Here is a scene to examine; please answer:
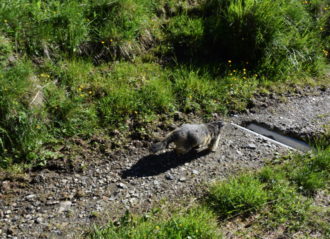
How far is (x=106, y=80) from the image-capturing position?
6.56m

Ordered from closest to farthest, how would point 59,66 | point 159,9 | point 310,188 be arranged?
point 310,188, point 59,66, point 159,9

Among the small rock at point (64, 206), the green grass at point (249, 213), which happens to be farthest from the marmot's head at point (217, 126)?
the small rock at point (64, 206)

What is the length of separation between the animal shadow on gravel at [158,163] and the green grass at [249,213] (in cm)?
72

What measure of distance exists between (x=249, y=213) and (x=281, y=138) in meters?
2.13

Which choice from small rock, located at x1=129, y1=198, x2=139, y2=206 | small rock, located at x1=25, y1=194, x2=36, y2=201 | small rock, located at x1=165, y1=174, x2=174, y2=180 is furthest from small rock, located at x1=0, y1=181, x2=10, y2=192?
small rock, located at x1=165, y1=174, x2=174, y2=180

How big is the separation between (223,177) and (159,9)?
4.31 meters

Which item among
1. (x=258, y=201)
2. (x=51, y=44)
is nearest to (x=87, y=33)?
(x=51, y=44)

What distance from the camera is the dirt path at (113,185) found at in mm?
4508

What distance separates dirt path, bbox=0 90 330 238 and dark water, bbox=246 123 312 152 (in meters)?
0.30

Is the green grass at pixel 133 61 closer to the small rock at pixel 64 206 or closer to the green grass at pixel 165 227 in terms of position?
the small rock at pixel 64 206

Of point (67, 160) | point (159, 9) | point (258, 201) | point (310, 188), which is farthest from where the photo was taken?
point (159, 9)

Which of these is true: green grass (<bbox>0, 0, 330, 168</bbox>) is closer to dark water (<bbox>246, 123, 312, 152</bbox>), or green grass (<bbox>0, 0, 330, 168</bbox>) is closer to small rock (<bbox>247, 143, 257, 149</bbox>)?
dark water (<bbox>246, 123, 312, 152</bbox>)

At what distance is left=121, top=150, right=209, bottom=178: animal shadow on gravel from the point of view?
528 cm

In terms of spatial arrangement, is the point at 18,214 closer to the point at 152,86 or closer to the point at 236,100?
the point at 152,86
